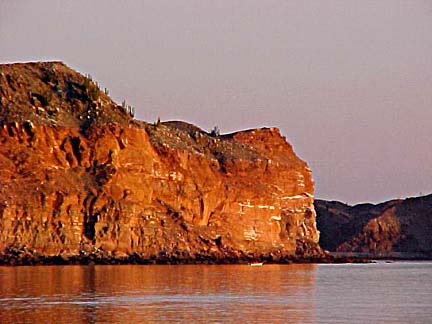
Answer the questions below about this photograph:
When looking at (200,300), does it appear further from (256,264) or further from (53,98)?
(53,98)

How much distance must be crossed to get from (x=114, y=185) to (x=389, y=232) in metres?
98.4

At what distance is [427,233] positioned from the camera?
191 m

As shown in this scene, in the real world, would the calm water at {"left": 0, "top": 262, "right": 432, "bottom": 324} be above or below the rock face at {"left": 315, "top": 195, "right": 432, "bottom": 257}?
below

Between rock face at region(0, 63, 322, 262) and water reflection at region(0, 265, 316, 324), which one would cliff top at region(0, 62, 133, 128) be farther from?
water reflection at region(0, 265, 316, 324)

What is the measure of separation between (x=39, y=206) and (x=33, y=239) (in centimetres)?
308

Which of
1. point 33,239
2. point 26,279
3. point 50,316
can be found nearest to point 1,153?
point 33,239

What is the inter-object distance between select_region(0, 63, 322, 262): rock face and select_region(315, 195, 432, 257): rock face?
63.2m

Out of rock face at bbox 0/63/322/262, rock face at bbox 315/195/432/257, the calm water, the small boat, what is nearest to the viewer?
the calm water

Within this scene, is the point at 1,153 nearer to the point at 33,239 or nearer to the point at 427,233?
the point at 33,239

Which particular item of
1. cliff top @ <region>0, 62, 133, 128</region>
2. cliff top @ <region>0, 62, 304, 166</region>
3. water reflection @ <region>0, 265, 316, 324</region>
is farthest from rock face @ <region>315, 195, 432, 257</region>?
water reflection @ <region>0, 265, 316, 324</region>

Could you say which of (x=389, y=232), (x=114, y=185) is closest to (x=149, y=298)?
(x=114, y=185)

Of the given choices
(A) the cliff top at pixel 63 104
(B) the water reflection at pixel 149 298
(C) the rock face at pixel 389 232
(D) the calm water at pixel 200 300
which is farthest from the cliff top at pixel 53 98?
(C) the rock face at pixel 389 232

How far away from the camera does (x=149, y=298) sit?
48.3 meters

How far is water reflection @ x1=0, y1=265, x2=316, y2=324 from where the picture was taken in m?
38.2
